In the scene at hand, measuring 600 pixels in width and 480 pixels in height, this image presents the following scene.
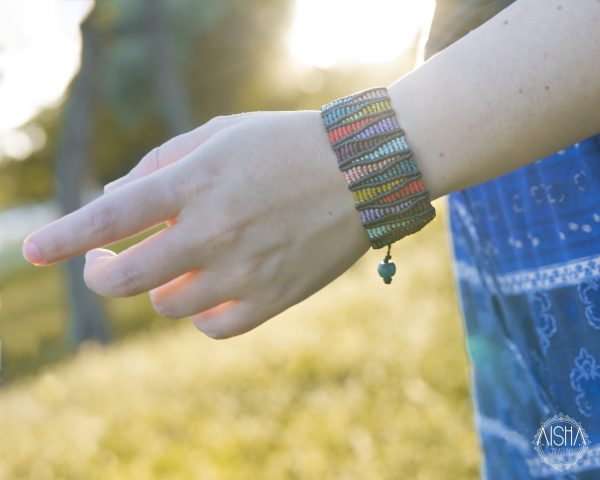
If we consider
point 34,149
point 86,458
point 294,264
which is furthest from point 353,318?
point 34,149

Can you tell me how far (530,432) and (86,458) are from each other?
307 cm

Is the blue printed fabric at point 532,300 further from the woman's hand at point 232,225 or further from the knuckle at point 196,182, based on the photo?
the knuckle at point 196,182

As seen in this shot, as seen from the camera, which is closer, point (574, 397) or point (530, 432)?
point (574, 397)

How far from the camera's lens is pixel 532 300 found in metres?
1.29

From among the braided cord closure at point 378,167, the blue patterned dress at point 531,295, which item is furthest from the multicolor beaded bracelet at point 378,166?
the blue patterned dress at point 531,295

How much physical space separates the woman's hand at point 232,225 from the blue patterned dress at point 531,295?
0.43 meters

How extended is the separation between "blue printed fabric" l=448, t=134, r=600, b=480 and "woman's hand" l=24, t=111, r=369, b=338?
1.41 ft

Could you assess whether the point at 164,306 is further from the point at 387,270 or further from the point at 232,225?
the point at 387,270

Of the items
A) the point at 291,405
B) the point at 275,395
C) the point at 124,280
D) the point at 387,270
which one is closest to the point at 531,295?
the point at 387,270

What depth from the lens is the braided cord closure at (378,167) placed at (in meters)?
0.98

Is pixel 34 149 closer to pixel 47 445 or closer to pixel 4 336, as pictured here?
pixel 4 336

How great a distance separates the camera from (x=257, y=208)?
938 mm

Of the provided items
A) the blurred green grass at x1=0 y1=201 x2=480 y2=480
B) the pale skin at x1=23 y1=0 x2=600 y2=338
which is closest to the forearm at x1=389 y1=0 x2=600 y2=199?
the pale skin at x1=23 y1=0 x2=600 y2=338

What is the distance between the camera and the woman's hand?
932 mm
